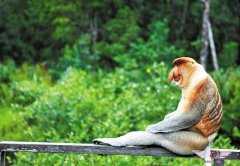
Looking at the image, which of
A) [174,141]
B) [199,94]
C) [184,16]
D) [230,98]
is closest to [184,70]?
[199,94]

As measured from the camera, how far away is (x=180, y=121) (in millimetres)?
3959

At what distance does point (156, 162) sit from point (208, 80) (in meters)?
Answer: 2.07

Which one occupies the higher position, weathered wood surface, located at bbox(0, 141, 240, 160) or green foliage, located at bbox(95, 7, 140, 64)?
green foliage, located at bbox(95, 7, 140, 64)

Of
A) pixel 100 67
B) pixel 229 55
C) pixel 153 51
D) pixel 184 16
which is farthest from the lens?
pixel 184 16

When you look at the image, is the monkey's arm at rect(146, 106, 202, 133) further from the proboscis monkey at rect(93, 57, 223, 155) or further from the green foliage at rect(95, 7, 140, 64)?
the green foliage at rect(95, 7, 140, 64)

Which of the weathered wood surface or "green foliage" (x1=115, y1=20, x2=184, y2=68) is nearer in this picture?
the weathered wood surface

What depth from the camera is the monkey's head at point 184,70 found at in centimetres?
398

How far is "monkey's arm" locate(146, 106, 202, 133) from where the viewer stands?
3.93 metres

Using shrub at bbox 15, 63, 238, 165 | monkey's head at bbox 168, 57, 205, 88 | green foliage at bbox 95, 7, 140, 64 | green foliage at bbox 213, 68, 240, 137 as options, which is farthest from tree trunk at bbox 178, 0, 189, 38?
monkey's head at bbox 168, 57, 205, 88

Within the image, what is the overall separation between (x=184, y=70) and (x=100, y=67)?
1180 cm

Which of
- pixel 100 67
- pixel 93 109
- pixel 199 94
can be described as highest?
pixel 100 67

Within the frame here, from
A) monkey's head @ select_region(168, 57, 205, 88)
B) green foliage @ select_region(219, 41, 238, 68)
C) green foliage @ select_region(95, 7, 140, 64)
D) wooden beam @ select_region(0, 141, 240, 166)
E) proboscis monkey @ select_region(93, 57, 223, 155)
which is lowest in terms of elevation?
wooden beam @ select_region(0, 141, 240, 166)

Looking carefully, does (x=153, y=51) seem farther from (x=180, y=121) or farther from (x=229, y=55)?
(x=180, y=121)

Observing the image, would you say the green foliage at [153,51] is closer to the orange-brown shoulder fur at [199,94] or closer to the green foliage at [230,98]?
the green foliage at [230,98]
